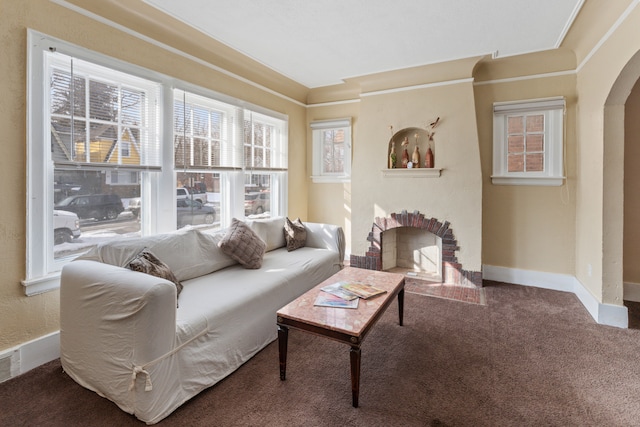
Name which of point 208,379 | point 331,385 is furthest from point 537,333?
point 208,379

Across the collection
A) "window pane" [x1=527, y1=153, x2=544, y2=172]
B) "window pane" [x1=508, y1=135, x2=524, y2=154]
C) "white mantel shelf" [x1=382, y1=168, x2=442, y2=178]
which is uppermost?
"window pane" [x1=508, y1=135, x2=524, y2=154]

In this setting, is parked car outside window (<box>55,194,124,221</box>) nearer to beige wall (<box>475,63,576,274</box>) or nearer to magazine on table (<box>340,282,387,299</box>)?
magazine on table (<box>340,282,387,299</box>)

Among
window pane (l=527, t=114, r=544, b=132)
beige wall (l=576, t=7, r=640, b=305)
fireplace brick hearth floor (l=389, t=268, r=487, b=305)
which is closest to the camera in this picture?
beige wall (l=576, t=7, r=640, b=305)

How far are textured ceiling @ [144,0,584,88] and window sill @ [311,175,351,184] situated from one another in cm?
160

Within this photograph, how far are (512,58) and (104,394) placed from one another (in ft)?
15.7

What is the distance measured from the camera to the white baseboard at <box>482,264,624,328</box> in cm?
281

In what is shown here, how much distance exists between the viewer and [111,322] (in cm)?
175

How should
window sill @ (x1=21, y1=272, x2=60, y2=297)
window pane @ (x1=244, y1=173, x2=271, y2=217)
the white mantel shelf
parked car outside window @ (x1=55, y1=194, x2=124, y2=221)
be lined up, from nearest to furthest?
1. window sill @ (x1=21, y1=272, x2=60, y2=297)
2. parked car outside window @ (x1=55, y1=194, x2=124, y2=221)
3. the white mantel shelf
4. window pane @ (x1=244, y1=173, x2=271, y2=217)

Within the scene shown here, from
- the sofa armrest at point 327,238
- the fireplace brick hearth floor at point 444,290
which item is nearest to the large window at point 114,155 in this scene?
the sofa armrest at point 327,238

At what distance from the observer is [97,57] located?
241 centimetres

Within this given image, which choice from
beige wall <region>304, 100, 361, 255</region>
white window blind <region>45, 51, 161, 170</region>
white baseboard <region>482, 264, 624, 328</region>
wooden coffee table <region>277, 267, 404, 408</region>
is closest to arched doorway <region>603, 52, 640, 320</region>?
white baseboard <region>482, 264, 624, 328</region>

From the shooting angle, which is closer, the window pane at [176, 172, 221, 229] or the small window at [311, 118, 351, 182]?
the window pane at [176, 172, 221, 229]

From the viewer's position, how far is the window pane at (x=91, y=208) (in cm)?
234

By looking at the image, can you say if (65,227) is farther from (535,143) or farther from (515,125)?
(535,143)
